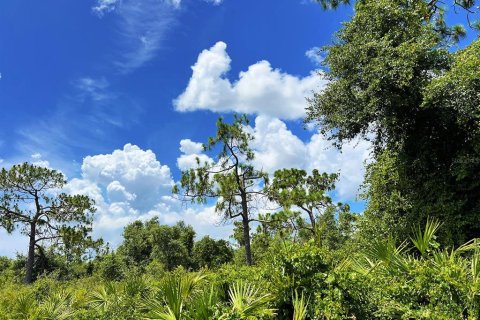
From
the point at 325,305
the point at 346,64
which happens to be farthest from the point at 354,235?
the point at 325,305

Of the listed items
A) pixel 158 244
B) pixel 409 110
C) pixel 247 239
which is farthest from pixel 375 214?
pixel 158 244

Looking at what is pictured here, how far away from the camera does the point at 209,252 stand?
39719mm

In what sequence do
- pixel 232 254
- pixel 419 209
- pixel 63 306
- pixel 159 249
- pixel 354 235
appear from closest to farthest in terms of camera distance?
1. pixel 63 306
2. pixel 419 209
3. pixel 354 235
4. pixel 159 249
5. pixel 232 254

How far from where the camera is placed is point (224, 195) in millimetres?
20047

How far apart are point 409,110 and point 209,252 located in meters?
31.2

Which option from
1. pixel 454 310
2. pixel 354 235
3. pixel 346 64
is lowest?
pixel 454 310

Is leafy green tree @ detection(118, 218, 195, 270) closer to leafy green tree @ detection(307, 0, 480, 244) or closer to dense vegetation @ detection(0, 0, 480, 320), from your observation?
dense vegetation @ detection(0, 0, 480, 320)

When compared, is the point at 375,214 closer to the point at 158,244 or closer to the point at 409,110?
the point at 409,110

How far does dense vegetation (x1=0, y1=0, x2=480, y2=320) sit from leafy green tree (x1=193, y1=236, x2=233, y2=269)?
19.8 meters

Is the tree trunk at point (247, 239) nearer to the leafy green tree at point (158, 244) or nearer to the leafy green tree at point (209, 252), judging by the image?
the leafy green tree at point (158, 244)

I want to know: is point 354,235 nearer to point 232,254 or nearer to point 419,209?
point 419,209

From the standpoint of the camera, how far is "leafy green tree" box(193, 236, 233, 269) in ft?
129

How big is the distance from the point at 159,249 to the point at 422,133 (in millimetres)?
29860

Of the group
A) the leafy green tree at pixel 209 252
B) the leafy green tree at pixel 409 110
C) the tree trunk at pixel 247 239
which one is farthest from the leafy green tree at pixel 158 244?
the leafy green tree at pixel 409 110
